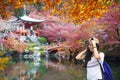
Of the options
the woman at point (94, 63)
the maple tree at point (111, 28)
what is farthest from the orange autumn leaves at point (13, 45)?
the woman at point (94, 63)

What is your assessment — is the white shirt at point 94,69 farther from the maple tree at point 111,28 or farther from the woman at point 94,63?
the maple tree at point 111,28

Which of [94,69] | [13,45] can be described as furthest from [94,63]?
[13,45]

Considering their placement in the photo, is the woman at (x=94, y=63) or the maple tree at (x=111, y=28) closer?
the woman at (x=94, y=63)

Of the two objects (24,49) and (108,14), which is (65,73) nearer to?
(108,14)

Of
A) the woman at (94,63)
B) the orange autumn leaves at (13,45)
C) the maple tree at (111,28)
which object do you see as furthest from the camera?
the orange autumn leaves at (13,45)

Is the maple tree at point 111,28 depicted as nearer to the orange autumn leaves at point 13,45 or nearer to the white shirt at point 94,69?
the orange autumn leaves at point 13,45

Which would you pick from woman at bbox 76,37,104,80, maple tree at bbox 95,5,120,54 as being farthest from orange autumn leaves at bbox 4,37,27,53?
woman at bbox 76,37,104,80

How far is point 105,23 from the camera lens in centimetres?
2214

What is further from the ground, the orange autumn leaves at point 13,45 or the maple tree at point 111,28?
the maple tree at point 111,28

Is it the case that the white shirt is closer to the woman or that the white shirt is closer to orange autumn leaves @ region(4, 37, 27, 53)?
the woman

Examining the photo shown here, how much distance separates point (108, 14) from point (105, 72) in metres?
16.1

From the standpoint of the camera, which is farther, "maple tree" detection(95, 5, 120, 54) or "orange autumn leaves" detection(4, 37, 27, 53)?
"orange autumn leaves" detection(4, 37, 27, 53)

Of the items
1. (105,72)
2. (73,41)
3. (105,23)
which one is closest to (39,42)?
(73,41)

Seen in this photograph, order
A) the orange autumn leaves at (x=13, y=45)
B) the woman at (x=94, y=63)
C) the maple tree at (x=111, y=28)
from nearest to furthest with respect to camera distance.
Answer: the woman at (x=94, y=63)
the maple tree at (x=111, y=28)
the orange autumn leaves at (x=13, y=45)
